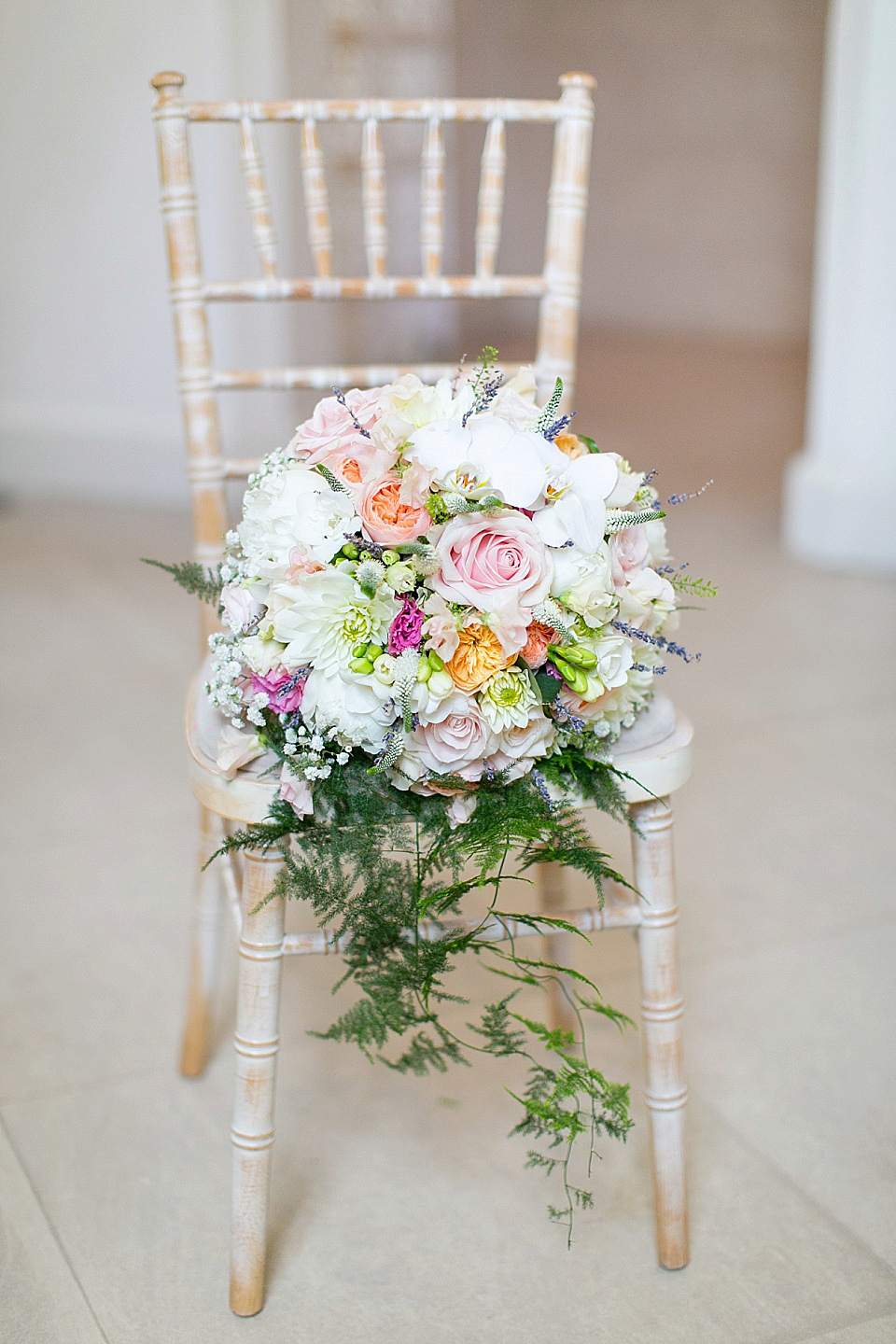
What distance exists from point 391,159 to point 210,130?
1489 millimetres

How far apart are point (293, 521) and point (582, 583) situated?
217 mm

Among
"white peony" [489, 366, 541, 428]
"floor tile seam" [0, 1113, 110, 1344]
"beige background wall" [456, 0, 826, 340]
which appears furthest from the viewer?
"beige background wall" [456, 0, 826, 340]

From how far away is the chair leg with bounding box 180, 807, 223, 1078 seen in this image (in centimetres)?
140

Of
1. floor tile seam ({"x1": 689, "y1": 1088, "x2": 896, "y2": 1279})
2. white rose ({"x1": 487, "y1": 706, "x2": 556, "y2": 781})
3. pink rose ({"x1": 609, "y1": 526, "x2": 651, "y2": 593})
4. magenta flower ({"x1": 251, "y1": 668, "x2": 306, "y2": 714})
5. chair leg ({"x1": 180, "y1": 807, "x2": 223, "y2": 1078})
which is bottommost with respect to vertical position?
floor tile seam ({"x1": 689, "y1": 1088, "x2": 896, "y2": 1279})

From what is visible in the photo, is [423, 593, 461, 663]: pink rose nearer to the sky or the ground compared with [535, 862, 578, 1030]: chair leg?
nearer to the sky

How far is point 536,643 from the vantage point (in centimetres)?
95

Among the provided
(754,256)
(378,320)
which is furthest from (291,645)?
(754,256)

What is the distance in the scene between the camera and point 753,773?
7.22 feet

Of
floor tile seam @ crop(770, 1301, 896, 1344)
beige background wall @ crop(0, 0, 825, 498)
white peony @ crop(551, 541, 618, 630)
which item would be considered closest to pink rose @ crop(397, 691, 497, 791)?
white peony @ crop(551, 541, 618, 630)

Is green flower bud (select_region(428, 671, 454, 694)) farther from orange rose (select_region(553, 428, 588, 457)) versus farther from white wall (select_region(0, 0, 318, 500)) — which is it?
white wall (select_region(0, 0, 318, 500))

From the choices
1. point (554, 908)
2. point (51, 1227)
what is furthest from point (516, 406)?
point (51, 1227)

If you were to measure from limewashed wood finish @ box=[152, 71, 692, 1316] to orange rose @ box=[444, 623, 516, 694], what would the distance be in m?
0.18

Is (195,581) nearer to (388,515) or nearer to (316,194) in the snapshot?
(388,515)

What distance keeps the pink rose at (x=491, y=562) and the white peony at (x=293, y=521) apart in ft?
0.25
